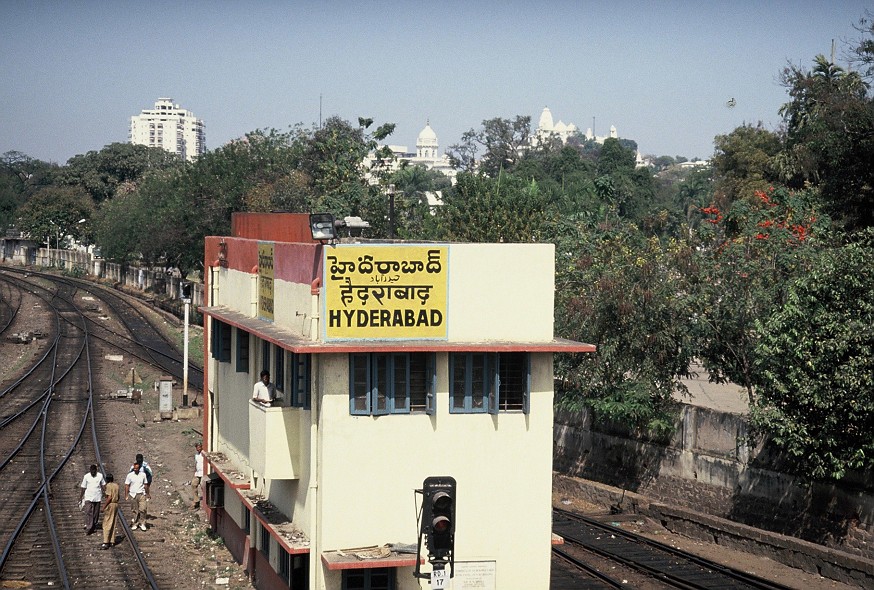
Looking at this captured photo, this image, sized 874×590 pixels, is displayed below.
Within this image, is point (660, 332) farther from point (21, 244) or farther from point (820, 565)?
point (21, 244)

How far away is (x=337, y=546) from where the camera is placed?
15133mm

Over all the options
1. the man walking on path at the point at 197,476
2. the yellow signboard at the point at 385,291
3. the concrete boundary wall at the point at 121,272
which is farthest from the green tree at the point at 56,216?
the yellow signboard at the point at 385,291

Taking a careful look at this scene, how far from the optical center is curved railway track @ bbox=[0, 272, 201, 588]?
20312 mm

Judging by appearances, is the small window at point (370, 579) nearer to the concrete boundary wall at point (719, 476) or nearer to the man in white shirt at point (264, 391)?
the man in white shirt at point (264, 391)

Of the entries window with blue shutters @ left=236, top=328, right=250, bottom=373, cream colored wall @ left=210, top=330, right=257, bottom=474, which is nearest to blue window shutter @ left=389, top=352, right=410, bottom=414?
cream colored wall @ left=210, top=330, right=257, bottom=474

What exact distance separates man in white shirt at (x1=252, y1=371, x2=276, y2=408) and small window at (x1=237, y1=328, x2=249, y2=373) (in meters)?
2.56

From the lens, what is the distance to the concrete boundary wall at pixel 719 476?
71.8ft

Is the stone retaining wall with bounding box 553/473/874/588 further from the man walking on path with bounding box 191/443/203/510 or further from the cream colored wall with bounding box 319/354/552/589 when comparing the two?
the man walking on path with bounding box 191/443/203/510

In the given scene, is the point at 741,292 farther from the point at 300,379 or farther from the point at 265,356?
the point at 300,379

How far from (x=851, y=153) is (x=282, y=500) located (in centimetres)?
1979

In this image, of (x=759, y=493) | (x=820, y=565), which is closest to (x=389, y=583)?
(x=820, y=565)

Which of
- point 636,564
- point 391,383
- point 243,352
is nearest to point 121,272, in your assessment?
point 243,352

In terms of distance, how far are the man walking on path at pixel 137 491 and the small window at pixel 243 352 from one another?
165 inches

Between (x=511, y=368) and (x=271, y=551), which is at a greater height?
(x=511, y=368)
